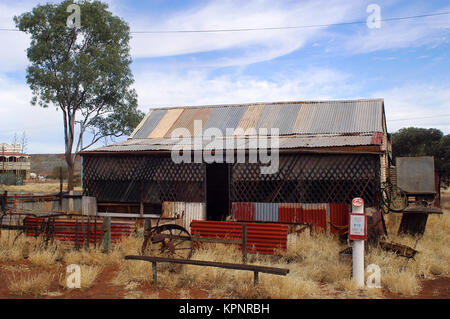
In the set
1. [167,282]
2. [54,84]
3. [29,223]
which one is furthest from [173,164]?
[54,84]

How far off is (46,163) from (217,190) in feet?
204

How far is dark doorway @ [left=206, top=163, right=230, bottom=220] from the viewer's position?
14.9m

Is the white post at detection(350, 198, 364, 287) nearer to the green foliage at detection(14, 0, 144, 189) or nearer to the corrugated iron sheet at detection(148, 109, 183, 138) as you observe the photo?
the corrugated iron sheet at detection(148, 109, 183, 138)

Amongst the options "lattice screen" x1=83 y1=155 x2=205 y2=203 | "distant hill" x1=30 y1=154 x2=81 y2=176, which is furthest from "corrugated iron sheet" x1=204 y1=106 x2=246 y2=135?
"distant hill" x1=30 y1=154 x2=81 y2=176

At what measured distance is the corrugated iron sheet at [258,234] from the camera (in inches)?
337

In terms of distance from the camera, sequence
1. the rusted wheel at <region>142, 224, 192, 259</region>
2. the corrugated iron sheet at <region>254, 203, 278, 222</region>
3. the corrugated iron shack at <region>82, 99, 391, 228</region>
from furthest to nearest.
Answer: the corrugated iron sheet at <region>254, 203, 278, 222</region> → the corrugated iron shack at <region>82, 99, 391, 228</region> → the rusted wheel at <region>142, 224, 192, 259</region>

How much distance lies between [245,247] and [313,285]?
1777 millimetres

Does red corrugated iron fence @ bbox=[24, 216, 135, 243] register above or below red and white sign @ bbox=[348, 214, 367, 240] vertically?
below

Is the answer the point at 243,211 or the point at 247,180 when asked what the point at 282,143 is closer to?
the point at 247,180

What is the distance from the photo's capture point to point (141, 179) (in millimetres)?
12680

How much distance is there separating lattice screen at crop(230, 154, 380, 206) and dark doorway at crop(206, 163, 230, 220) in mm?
3025

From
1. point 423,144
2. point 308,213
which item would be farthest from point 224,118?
point 423,144

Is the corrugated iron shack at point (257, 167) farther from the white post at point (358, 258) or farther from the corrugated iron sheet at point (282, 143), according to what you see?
the white post at point (358, 258)

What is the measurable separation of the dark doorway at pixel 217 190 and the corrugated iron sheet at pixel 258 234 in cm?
542
